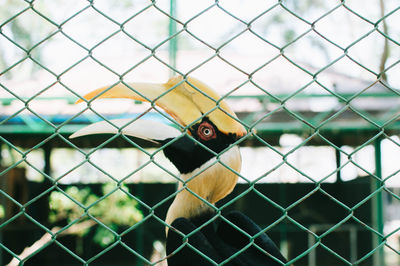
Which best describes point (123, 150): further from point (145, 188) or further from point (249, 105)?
point (249, 105)

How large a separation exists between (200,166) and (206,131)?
0.26 metres

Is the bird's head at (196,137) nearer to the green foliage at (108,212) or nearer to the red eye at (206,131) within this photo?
the red eye at (206,131)

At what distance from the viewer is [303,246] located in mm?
10508

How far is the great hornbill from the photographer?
2326 mm

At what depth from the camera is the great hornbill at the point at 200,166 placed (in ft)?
7.63

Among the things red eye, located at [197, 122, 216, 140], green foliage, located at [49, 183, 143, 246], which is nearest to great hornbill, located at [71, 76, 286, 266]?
red eye, located at [197, 122, 216, 140]

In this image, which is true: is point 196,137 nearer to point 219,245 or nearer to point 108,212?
point 219,245

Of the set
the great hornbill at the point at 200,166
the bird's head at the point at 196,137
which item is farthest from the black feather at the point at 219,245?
the bird's head at the point at 196,137

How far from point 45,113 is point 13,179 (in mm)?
3353

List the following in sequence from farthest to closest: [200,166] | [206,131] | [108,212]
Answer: [108,212] → [200,166] → [206,131]

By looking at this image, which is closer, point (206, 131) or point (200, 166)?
point (206, 131)

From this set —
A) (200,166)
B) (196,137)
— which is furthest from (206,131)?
(200,166)

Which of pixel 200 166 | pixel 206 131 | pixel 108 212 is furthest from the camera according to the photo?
pixel 108 212

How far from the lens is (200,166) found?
9.14 ft
